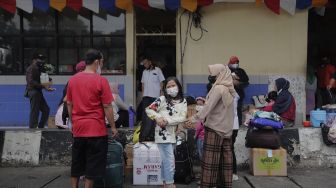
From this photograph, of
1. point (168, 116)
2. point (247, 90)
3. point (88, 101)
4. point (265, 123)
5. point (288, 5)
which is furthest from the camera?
point (247, 90)

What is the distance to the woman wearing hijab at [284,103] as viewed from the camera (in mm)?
7914

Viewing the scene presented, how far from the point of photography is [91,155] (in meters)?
5.87

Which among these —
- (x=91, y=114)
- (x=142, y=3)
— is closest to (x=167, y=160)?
(x=91, y=114)

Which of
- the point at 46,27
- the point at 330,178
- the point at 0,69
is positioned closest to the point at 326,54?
the point at 330,178

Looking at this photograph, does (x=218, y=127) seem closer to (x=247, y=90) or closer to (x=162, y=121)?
(x=162, y=121)


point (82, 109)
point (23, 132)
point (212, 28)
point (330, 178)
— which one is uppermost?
Result: point (212, 28)

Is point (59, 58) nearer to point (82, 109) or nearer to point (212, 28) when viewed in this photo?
point (212, 28)

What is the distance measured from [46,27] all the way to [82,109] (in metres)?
6.42

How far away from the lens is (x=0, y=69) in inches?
460

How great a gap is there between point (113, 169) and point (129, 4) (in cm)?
537

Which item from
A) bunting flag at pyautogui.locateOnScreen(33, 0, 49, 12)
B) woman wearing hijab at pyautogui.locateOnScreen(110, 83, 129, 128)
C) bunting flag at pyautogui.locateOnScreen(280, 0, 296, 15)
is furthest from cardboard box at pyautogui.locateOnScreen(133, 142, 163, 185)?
bunting flag at pyautogui.locateOnScreen(280, 0, 296, 15)

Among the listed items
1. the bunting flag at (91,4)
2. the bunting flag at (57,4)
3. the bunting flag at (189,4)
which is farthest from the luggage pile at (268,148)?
the bunting flag at (57,4)

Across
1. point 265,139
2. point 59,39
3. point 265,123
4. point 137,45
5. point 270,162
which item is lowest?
point 270,162

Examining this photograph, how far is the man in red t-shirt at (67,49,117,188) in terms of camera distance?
227 inches
